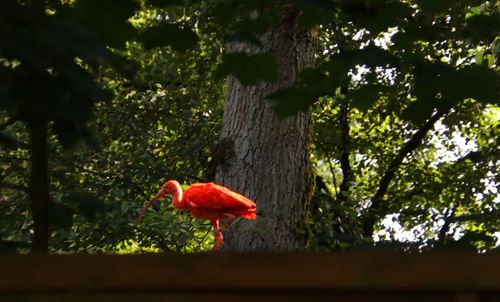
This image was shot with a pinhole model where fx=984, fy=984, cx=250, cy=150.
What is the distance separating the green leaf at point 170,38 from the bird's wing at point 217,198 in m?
4.21

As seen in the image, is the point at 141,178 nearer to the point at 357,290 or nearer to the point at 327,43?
the point at 327,43

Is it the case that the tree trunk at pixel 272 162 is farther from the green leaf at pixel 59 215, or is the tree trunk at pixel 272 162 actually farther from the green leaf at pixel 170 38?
the green leaf at pixel 59 215

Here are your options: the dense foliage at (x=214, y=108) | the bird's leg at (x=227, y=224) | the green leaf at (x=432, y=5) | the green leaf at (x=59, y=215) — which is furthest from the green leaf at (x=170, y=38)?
the bird's leg at (x=227, y=224)

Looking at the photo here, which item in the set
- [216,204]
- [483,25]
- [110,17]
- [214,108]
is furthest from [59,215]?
[214,108]

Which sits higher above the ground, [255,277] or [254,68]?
[254,68]

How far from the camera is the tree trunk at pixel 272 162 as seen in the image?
730 cm

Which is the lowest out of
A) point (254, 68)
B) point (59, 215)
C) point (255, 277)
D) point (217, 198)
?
point (255, 277)

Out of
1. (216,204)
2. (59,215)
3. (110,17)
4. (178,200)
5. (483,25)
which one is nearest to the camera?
(59,215)

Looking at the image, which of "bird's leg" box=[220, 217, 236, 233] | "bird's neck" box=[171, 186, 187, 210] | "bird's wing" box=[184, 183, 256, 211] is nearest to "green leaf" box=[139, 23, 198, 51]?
"bird's wing" box=[184, 183, 256, 211]

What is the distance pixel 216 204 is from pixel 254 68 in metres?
4.82

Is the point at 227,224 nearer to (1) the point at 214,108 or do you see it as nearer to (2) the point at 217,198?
(2) the point at 217,198

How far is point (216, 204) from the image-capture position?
7410 millimetres

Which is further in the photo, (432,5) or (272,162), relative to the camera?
(272,162)

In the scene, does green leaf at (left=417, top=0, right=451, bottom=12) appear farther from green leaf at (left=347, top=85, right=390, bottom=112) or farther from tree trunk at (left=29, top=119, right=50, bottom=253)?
tree trunk at (left=29, top=119, right=50, bottom=253)
